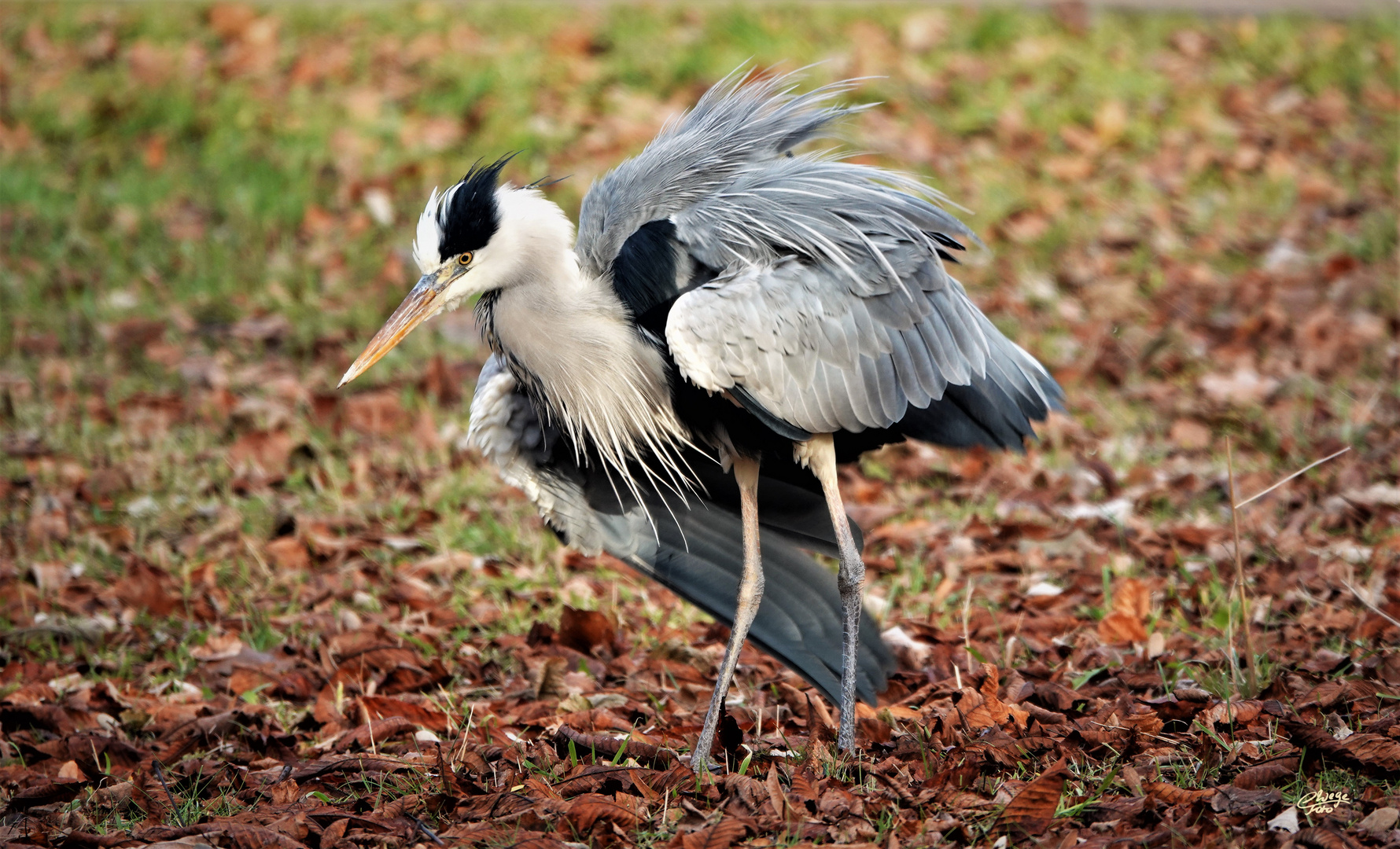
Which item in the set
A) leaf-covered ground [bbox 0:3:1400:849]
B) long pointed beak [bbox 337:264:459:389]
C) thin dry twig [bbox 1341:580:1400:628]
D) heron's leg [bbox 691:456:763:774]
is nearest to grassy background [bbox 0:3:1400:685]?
leaf-covered ground [bbox 0:3:1400:849]

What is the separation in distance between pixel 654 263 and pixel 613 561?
1721 millimetres

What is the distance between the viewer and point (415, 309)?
379 cm

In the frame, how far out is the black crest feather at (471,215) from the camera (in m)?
3.69

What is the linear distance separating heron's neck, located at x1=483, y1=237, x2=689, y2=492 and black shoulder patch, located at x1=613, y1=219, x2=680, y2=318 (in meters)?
0.09

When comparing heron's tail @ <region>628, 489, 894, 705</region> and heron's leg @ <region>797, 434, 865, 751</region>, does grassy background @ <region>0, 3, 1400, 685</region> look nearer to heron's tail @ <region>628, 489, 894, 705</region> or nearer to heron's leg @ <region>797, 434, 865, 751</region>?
heron's tail @ <region>628, 489, 894, 705</region>

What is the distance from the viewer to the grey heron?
12.0ft

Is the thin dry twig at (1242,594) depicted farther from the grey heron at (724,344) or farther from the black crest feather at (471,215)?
the black crest feather at (471,215)

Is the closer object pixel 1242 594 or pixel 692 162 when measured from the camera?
pixel 1242 594

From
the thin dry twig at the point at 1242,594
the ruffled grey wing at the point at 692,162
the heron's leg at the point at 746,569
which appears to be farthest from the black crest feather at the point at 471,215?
the thin dry twig at the point at 1242,594

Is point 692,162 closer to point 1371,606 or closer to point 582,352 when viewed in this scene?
point 582,352

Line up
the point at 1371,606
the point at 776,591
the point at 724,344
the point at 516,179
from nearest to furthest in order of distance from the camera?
the point at 1371,606
the point at 724,344
the point at 776,591
the point at 516,179

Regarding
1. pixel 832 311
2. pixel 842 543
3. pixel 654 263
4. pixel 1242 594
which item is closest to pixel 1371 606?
pixel 1242 594

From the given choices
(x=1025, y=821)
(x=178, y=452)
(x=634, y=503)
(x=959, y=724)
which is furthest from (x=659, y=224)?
(x=178, y=452)

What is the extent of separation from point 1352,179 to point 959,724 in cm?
609
